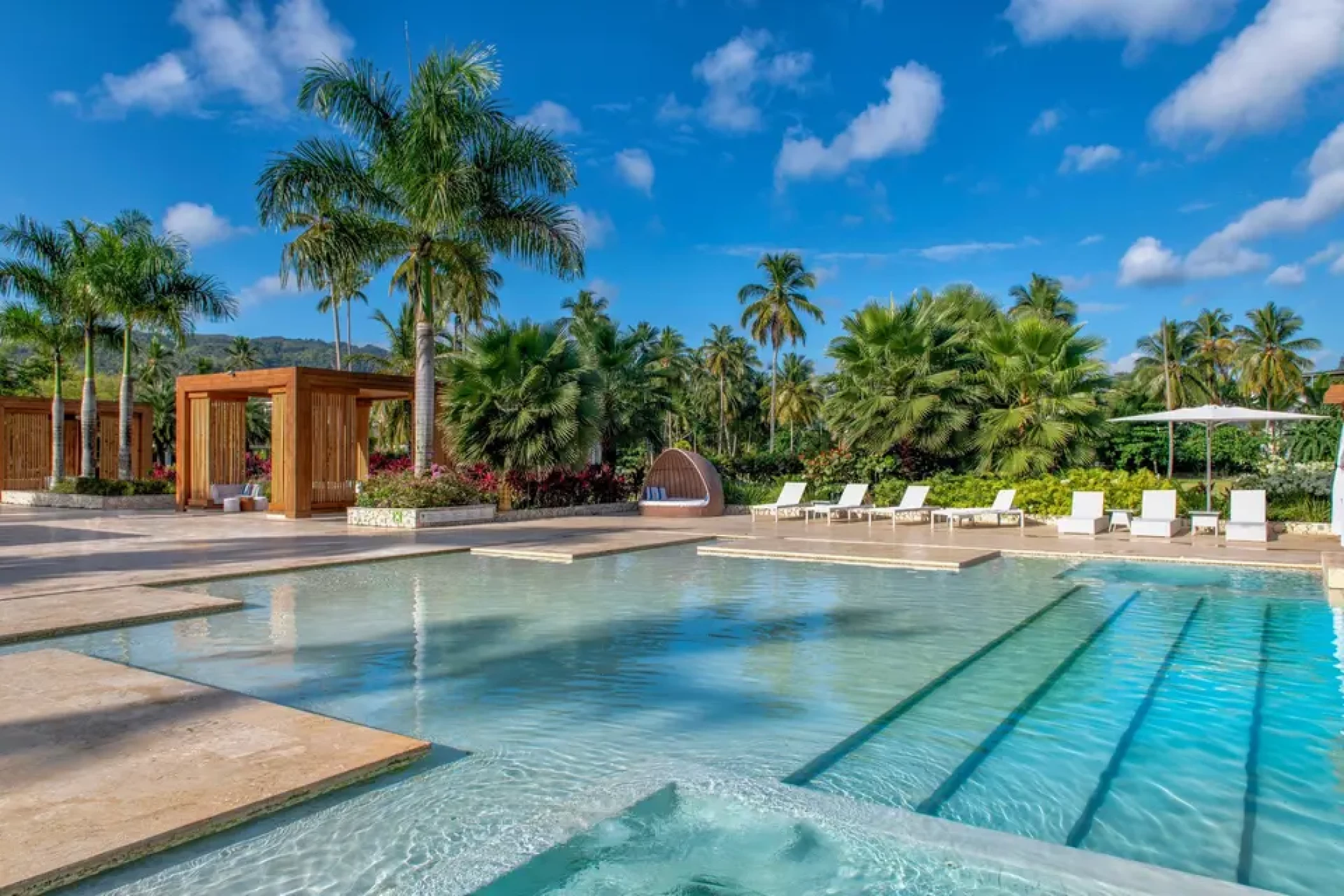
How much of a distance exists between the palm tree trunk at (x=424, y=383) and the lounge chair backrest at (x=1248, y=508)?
1417 centimetres

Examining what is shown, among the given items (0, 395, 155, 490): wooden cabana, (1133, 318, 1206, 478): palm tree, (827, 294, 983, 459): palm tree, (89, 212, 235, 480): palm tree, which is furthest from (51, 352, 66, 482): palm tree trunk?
(1133, 318, 1206, 478): palm tree

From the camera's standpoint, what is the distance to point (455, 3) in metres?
18.0

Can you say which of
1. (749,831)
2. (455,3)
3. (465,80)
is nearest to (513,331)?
(465,80)

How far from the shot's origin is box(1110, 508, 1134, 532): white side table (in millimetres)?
15492

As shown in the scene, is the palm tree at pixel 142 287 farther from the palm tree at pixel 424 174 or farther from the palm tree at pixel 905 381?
the palm tree at pixel 905 381

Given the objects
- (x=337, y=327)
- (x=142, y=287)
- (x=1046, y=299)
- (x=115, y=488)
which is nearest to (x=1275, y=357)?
(x=1046, y=299)

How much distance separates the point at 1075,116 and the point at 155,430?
127ft

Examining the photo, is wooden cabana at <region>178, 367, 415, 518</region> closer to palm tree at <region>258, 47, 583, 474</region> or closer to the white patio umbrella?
palm tree at <region>258, 47, 583, 474</region>

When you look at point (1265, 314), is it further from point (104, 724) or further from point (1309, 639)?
point (104, 724)

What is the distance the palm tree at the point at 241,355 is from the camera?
209 feet

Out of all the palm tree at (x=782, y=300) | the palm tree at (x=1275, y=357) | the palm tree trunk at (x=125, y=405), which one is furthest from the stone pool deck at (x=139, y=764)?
the palm tree at (x=1275, y=357)

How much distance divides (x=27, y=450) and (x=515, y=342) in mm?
18856

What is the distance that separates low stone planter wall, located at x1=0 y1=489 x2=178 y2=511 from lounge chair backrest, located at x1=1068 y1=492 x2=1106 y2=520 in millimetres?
20230

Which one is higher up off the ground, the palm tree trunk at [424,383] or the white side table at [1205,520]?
the palm tree trunk at [424,383]
